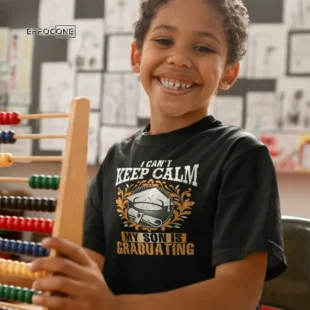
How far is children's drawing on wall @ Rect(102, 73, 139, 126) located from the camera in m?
2.55

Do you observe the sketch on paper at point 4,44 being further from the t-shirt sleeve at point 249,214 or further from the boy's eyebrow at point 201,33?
the t-shirt sleeve at point 249,214

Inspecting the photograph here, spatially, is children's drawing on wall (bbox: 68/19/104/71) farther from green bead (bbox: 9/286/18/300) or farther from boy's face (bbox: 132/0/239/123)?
green bead (bbox: 9/286/18/300)

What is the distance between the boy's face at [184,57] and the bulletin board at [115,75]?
1.42 meters

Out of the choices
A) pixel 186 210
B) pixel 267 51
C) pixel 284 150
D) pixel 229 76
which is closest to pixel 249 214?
pixel 186 210

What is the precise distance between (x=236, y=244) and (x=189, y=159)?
203 millimetres

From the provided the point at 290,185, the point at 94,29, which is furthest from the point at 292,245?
the point at 94,29

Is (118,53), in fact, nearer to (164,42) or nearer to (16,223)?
(164,42)

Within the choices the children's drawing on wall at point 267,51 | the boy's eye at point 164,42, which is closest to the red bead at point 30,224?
the boy's eye at point 164,42

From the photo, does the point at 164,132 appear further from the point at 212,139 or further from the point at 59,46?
the point at 59,46

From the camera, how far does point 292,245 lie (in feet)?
3.78

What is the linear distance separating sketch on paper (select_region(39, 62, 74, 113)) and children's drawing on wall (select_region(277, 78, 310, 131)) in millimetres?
1159

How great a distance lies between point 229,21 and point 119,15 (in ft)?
5.66

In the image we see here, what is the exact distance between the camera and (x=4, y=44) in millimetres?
2785

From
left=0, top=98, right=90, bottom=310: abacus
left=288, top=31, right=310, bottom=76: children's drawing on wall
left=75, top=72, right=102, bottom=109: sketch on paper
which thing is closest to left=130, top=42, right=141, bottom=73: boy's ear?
left=0, top=98, right=90, bottom=310: abacus
